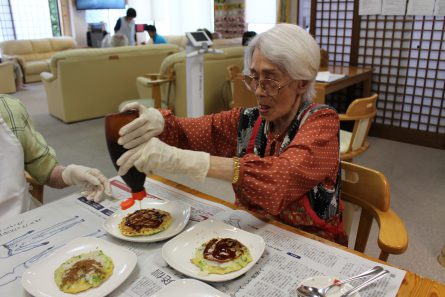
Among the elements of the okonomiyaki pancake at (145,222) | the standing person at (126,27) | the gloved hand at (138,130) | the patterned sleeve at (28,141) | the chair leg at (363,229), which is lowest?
the chair leg at (363,229)

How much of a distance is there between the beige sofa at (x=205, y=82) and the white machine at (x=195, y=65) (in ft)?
2.18

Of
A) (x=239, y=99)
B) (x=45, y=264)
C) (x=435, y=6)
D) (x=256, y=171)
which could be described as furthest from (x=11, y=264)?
(x=435, y=6)

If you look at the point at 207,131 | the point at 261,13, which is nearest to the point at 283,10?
the point at 261,13

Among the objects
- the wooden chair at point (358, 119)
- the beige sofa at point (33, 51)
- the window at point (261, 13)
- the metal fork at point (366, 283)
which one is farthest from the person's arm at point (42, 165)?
the beige sofa at point (33, 51)

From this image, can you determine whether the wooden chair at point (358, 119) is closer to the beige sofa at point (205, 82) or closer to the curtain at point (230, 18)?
the beige sofa at point (205, 82)

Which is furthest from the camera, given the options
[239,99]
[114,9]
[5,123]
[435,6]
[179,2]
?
[114,9]

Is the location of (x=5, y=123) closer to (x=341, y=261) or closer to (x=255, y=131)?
(x=255, y=131)

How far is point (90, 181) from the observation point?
1.24m

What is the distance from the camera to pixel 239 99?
11.8 ft

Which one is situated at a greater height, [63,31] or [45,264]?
[63,31]

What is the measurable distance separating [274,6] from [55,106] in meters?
3.67

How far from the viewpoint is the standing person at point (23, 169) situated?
1.21 meters

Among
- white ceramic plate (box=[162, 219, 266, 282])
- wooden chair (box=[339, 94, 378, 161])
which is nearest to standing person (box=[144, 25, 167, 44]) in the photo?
wooden chair (box=[339, 94, 378, 161])

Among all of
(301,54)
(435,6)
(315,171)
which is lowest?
(315,171)
